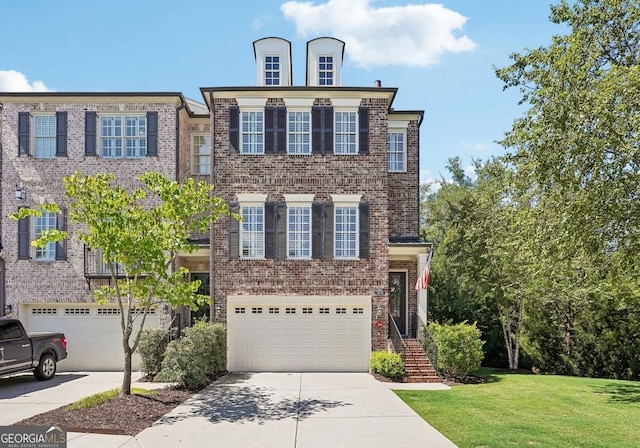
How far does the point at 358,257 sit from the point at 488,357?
37.9 feet

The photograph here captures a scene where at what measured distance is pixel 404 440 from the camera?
27.2ft

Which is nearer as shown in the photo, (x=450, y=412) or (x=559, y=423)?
(x=559, y=423)

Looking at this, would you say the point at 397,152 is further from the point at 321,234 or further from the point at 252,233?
the point at 252,233

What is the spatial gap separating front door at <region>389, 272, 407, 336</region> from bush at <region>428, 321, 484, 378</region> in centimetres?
312

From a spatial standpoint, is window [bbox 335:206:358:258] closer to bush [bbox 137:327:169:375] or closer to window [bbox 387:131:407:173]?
window [bbox 387:131:407:173]

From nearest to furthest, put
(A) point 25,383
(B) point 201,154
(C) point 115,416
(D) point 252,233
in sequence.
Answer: (C) point 115,416
(A) point 25,383
(D) point 252,233
(B) point 201,154

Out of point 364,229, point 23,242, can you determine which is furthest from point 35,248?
point 364,229

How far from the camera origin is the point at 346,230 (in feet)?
52.9

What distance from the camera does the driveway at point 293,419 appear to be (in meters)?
8.27

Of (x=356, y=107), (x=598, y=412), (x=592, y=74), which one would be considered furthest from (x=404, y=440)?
(x=356, y=107)

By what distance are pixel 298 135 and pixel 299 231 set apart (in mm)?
3067

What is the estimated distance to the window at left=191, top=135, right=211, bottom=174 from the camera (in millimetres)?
17891

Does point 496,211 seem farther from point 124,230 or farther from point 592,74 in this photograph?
point 124,230

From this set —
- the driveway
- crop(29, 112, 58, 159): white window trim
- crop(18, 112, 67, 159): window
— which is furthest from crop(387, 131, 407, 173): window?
crop(29, 112, 58, 159): white window trim
